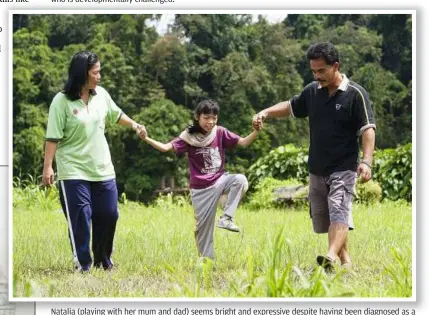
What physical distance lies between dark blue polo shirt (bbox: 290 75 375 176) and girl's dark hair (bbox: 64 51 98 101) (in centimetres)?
166

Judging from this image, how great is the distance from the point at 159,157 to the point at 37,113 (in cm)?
603

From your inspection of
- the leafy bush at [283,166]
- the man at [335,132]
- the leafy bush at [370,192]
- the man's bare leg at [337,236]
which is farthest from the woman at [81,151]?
the leafy bush at [283,166]

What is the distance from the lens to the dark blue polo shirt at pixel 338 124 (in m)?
5.62

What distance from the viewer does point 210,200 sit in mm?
6168

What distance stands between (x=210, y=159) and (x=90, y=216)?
3.30ft

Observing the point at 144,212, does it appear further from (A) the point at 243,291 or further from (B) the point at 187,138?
(A) the point at 243,291

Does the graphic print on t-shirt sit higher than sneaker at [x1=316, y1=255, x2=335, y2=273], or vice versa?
the graphic print on t-shirt

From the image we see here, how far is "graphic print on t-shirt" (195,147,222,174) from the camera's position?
6125mm

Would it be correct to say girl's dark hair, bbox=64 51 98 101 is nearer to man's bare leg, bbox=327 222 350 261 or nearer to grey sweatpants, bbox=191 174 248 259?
grey sweatpants, bbox=191 174 248 259

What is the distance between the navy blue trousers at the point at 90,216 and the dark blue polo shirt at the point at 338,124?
1.60 m

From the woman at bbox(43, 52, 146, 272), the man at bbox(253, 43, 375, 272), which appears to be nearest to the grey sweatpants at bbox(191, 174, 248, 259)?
the man at bbox(253, 43, 375, 272)

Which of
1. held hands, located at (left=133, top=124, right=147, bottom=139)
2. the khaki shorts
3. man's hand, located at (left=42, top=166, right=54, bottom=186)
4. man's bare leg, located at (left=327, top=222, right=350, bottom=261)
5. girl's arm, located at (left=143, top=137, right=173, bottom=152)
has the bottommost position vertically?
man's bare leg, located at (left=327, top=222, right=350, bottom=261)
